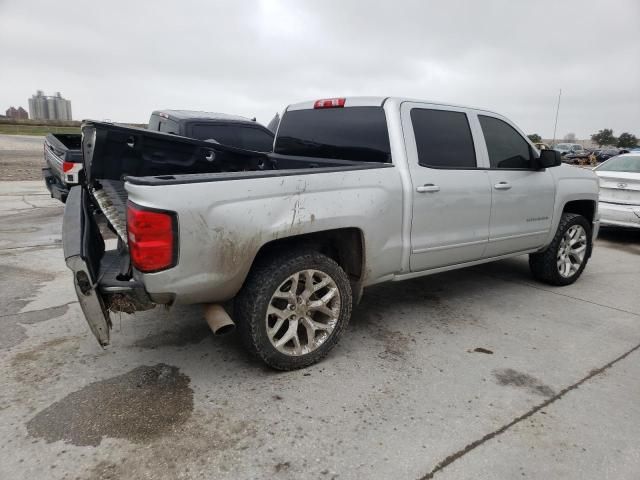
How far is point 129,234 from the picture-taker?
2.56 m

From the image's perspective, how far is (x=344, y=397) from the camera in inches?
112

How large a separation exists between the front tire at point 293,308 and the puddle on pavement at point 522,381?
1102 mm

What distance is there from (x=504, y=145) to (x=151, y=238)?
11.0ft

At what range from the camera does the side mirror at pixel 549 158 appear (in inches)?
173

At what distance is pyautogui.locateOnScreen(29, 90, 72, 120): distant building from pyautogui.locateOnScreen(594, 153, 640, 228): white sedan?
87.5 meters

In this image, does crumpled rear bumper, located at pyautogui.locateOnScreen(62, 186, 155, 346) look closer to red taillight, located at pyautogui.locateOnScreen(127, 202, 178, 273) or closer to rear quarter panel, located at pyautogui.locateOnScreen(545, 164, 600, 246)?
red taillight, located at pyautogui.locateOnScreen(127, 202, 178, 273)

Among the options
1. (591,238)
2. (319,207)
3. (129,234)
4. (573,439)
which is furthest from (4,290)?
(591,238)

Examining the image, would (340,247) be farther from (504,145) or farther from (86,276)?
(504,145)

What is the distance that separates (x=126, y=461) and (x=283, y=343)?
1.12 meters

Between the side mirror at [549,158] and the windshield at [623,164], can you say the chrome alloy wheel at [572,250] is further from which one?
the windshield at [623,164]

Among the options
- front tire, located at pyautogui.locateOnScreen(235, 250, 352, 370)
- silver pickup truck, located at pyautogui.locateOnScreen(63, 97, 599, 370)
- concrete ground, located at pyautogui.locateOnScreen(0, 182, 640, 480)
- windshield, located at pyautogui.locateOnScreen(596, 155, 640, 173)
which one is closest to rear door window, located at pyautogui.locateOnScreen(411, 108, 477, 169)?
silver pickup truck, located at pyautogui.locateOnScreen(63, 97, 599, 370)

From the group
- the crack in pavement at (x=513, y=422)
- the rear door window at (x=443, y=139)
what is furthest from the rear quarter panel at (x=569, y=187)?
the crack in pavement at (x=513, y=422)

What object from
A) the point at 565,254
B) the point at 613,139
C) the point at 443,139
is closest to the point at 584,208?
the point at 565,254

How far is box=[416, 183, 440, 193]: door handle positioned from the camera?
3515 millimetres
